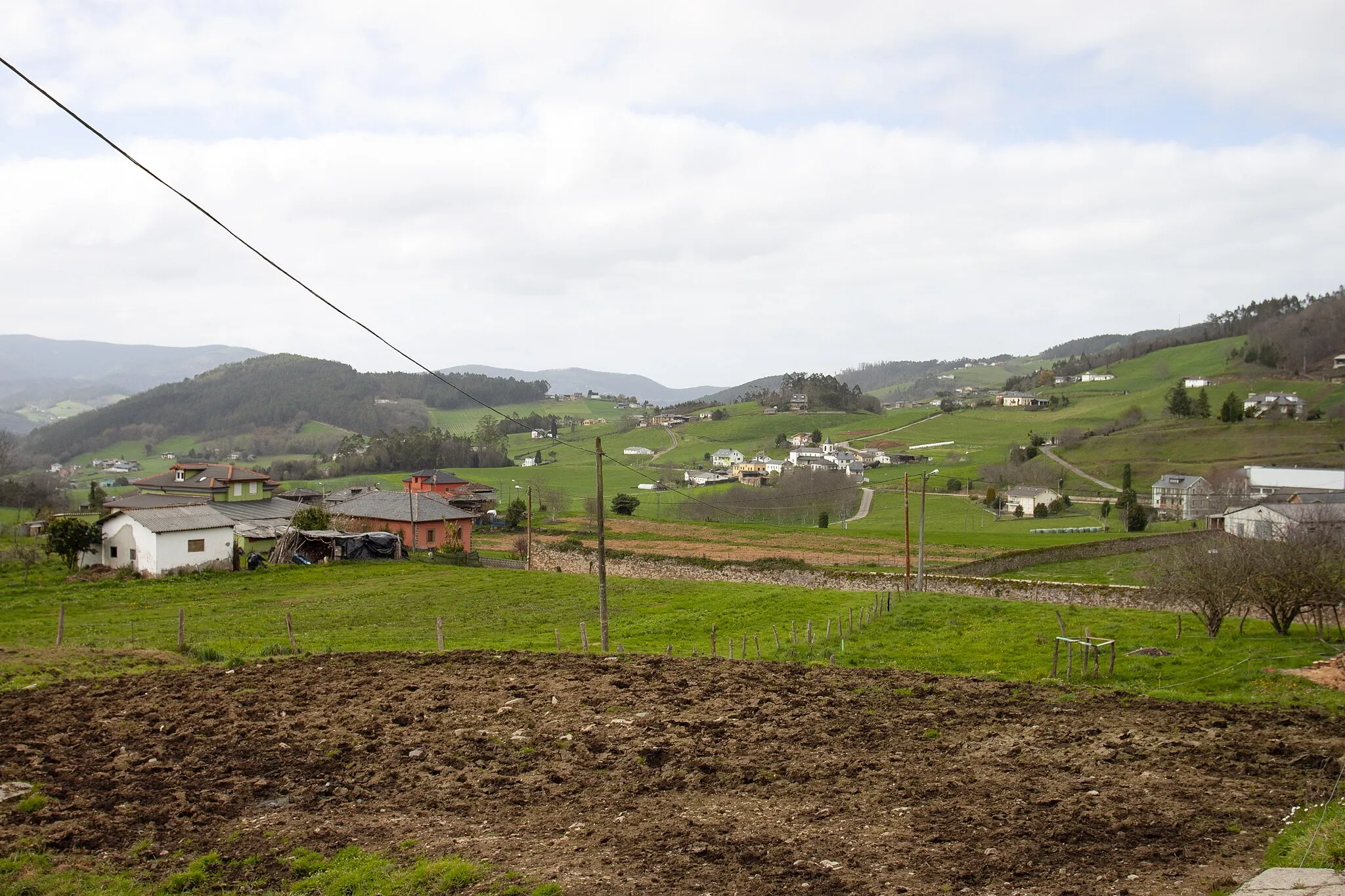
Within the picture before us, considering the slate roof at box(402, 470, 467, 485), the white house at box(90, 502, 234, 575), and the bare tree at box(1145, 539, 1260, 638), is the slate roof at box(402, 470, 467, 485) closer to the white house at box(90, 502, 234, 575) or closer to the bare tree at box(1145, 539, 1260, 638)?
the white house at box(90, 502, 234, 575)

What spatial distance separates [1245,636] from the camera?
24266 mm

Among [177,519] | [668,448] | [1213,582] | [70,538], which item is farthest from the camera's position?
[668,448]

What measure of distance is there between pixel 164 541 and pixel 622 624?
25.2m

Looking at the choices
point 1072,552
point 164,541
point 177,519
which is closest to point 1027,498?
point 1072,552

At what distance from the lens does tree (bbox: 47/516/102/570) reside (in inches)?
1591

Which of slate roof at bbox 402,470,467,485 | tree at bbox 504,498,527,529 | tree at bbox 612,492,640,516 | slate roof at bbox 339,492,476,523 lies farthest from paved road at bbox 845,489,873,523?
slate roof at bbox 402,470,467,485

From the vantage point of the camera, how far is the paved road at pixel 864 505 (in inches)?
3278

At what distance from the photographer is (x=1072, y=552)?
54750 millimetres

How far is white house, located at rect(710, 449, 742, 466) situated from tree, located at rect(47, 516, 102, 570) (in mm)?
88395

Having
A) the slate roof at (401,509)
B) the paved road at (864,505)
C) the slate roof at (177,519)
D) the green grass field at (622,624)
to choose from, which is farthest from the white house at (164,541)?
the paved road at (864,505)

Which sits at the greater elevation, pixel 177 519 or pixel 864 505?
pixel 177 519

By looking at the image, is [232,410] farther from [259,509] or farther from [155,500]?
[259,509]

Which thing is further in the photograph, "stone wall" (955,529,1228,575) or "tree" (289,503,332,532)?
"tree" (289,503,332,532)

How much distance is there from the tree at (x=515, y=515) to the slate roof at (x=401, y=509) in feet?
33.2
